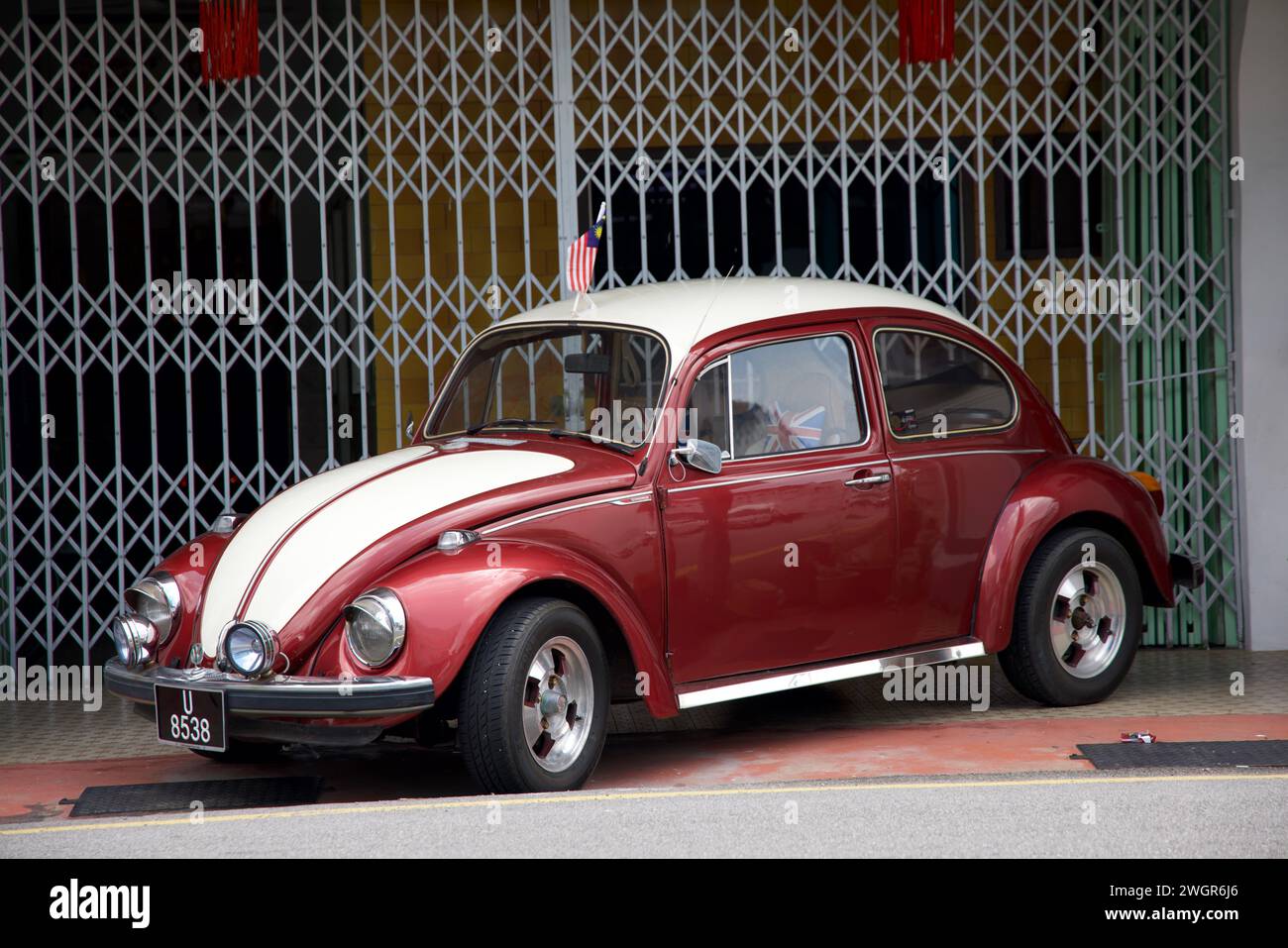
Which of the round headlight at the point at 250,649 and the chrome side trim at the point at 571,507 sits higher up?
the chrome side trim at the point at 571,507

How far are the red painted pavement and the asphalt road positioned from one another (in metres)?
0.58

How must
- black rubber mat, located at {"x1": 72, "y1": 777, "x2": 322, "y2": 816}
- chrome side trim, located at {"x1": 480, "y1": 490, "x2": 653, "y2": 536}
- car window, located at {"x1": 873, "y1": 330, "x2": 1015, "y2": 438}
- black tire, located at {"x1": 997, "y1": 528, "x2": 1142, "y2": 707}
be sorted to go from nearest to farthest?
1. chrome side trim, located at {"x1": 480, "y1": 490, "x2": 653, "y2": 536}
2. black rubber mat, located at {"x1": 72, "y1": 777, "x2": 322, "y2": 816}
3. car window, located at {"x1": 873, "y1": 330, "x2": 1015, "y2": 438}
4. black tire, located at {"x1": 997, "y1": 528, "x2": 1142, "y2": 707}

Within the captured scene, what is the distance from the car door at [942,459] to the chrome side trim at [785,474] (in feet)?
0.38

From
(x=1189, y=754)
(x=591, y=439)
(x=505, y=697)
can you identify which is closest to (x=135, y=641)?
(x=505, y=697)

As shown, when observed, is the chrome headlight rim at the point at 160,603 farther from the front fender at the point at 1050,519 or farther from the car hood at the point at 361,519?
the front fender at the point at 1050,519

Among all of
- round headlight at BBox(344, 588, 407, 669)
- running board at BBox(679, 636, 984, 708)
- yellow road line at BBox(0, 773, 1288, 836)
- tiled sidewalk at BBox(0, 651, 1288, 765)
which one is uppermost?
round headlight at BBox(344, 588, 407, 669)

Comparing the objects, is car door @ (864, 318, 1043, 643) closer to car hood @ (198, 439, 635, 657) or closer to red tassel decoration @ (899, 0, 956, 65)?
car hood @ (198, 439, 635, 657)

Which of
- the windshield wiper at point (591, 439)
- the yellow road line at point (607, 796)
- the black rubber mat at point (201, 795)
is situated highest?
the windshield wiper at point (591, 439)

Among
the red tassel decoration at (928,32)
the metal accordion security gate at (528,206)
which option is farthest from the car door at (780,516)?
the red tassel decoration at (928,32)

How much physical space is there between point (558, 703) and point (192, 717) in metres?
1.21

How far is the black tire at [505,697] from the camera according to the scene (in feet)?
17.0

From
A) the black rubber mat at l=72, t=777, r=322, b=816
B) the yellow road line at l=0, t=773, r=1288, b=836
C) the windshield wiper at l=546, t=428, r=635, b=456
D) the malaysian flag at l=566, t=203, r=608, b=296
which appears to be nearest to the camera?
the yellow road line at l=0, t=773, r=1288, b=836

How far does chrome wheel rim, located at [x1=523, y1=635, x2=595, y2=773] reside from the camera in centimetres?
534

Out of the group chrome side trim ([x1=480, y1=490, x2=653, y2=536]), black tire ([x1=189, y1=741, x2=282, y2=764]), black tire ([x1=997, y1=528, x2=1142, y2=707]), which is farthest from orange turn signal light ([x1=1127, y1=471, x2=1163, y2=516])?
black tire ([x1=189, y1=741, x2=282, y2=764])
